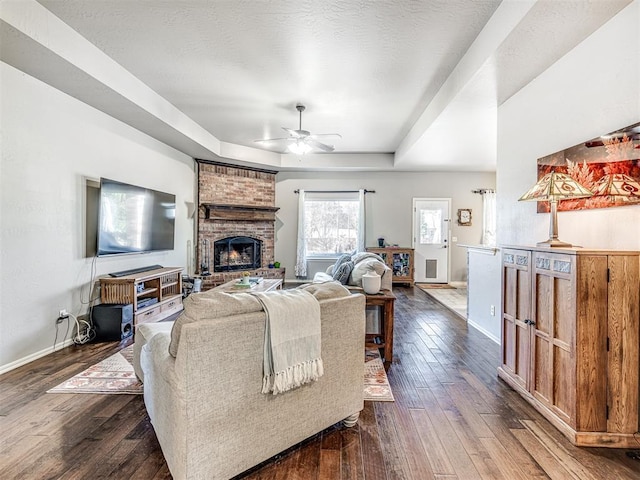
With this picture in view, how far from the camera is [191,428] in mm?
1386

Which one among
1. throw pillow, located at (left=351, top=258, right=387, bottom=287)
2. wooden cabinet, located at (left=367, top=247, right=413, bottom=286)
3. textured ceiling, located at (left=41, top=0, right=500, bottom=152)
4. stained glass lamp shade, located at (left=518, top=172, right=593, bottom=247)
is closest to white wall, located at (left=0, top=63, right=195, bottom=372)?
textured ceiling, located at (left=41, top=0, right=500, bottom=152)

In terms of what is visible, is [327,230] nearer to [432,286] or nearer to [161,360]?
[432,286]

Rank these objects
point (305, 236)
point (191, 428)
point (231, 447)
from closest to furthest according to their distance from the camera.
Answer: point (191, 428), point (231, 447), point (305, 236)

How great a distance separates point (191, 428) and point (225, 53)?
3.15 meters

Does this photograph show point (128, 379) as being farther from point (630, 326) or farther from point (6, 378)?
point (630, 326)

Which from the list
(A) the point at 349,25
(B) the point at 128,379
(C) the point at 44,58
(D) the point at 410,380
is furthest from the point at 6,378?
(A) the point at 349,25

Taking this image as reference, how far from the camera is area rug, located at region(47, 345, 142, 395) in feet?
8.16

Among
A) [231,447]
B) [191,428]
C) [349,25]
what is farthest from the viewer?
[349,25]

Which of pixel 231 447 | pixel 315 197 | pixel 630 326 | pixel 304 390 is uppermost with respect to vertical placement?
pixel 315 197

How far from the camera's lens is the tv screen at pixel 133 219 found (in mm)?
3775

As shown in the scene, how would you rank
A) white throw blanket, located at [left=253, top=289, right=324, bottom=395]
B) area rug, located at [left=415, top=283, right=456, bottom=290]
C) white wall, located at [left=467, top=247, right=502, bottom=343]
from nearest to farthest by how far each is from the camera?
white throw blanket, located at [left=253, top=289, right=324, bottom=395] < white wall, located at [left=467, top=247, right=502, bottom=343] < area rug, located at [left=415, top=283, right=456, bottom=290]

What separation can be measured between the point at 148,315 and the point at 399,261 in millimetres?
5062

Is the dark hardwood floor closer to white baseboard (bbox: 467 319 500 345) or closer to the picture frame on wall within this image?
white baseboard (bbox: 467 319 500 345)

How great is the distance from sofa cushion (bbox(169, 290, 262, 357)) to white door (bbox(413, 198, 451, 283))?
6513 millimetres
